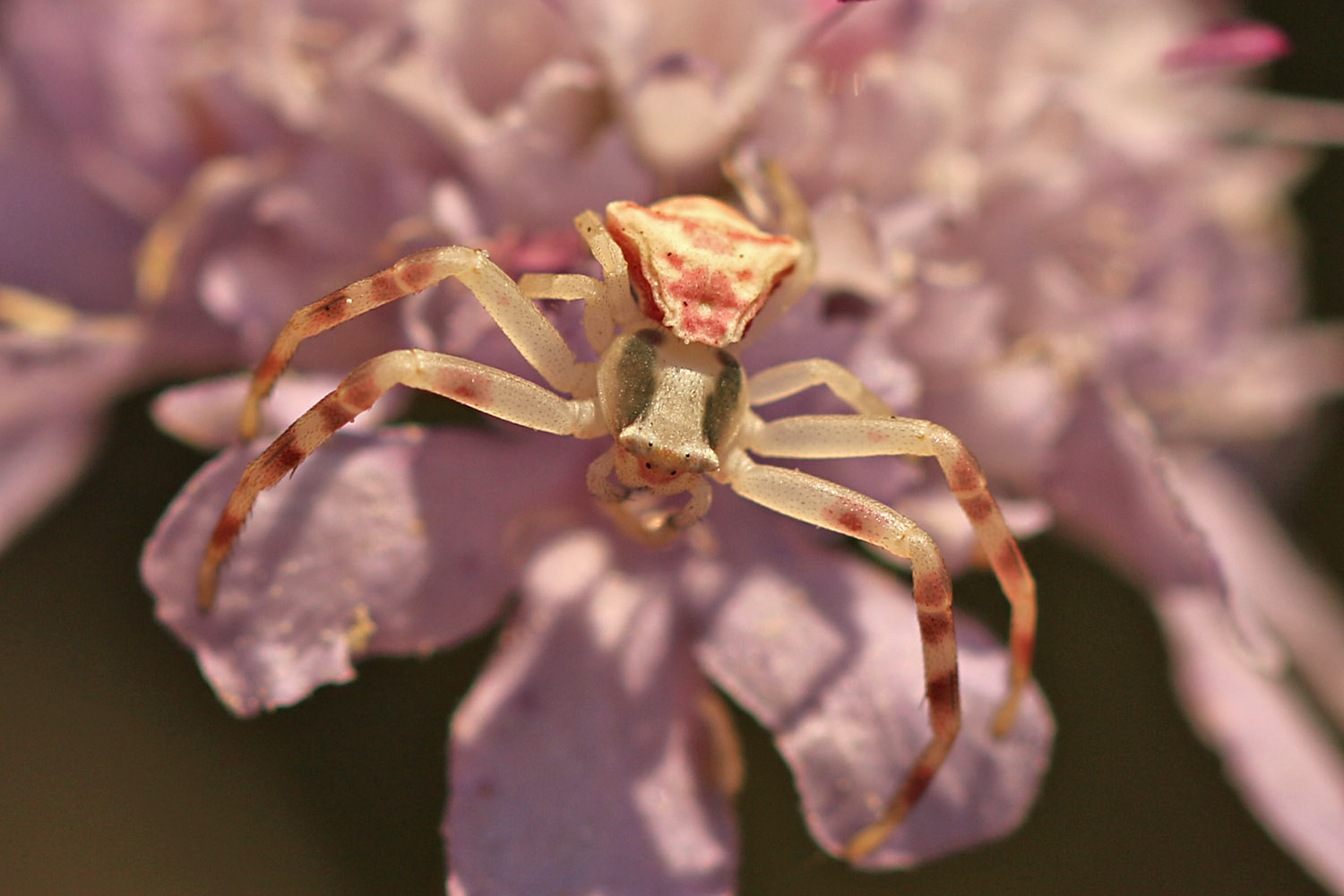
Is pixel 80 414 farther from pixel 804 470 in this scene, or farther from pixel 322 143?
pixel 804 470

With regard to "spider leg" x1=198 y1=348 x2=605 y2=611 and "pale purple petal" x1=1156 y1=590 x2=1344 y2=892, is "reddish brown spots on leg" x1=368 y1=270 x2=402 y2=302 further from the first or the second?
"pale purple petal" x1=1156 y1=590 x2=1344 y2=892

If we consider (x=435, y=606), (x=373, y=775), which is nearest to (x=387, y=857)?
(x=373, y=775)

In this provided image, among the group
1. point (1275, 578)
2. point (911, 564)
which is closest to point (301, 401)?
point (911, 564)

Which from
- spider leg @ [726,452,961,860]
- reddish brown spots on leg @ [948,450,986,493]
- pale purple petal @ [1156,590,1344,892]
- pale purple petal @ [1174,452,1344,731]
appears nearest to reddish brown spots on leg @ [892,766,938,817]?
spider leg @ [726,452,961,860]

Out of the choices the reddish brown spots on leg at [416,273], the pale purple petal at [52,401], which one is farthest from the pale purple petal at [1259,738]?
the pale purple petal at [52,401]

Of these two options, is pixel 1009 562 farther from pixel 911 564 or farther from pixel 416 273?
pixel 416 273
